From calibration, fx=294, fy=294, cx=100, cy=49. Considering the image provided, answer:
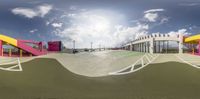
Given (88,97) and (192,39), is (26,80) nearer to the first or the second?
(88,97)

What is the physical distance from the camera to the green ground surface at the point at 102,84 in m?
12.5

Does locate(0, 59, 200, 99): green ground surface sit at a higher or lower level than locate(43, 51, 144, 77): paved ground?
lower

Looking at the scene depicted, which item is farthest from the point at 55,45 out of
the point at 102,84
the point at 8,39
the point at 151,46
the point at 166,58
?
the point at 166,58

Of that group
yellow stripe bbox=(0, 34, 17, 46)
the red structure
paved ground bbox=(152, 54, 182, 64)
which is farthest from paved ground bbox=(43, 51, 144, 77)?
yellow stripe bbox=(0, 34, 17, 46)

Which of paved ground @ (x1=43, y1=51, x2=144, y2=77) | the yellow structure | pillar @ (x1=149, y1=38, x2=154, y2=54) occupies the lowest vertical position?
paved ground @ (x1=43, y1=51, x2=144, y2=77)

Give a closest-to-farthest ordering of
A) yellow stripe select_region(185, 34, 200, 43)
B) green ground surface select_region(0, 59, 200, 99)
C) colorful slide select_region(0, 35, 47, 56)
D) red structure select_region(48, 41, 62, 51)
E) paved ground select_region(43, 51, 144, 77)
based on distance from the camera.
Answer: green ground surface select_region(0, 59, 200, 99), paved ground select_region(43, 51, 144, 77), red structure select_region(48, 41, 62, 51), yellow stripe select_region(185, 34, 200, 43), colorful slide select_region(0, 35, 47, 56)

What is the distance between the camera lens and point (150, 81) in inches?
558

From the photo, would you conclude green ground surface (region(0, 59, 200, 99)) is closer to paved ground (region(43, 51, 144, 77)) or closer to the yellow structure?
paved ground (region(43, 51, 144, 77))

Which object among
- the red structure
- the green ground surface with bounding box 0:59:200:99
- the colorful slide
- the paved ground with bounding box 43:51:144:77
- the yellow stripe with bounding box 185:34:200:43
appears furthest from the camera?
the colorful slide

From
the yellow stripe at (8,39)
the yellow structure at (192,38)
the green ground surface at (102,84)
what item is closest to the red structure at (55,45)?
the green ground surface at (102,84)

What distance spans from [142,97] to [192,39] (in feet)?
22.4

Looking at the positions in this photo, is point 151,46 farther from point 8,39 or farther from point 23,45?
point 8,39

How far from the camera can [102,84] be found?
14.1 meters

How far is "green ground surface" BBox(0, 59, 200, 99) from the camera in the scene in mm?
12516
